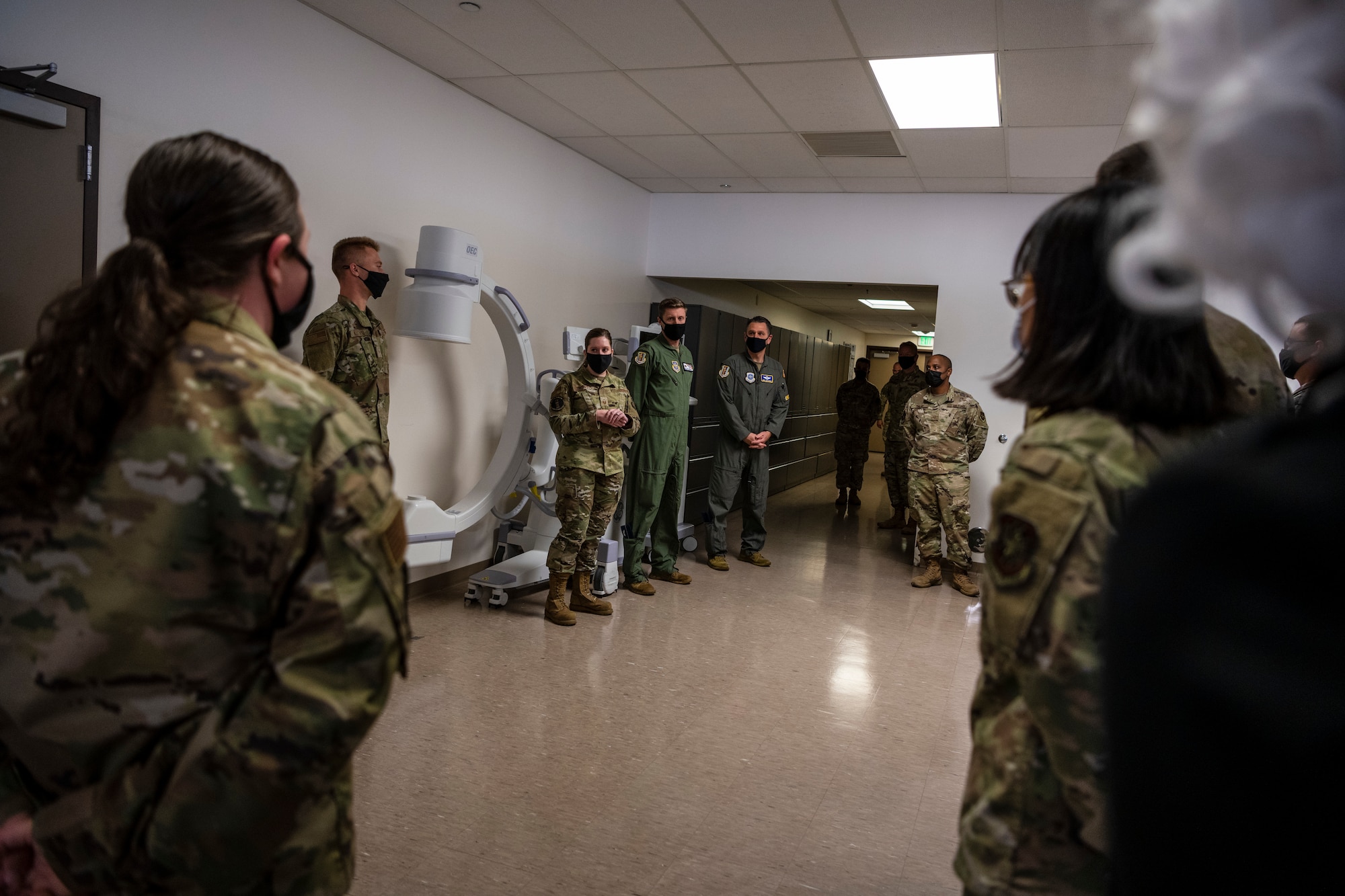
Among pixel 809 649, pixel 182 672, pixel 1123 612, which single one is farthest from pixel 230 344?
pixel 809 649

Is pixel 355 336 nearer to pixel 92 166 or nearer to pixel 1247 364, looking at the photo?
pixel 92 166

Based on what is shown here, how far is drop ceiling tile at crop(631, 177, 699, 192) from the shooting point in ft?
20.3

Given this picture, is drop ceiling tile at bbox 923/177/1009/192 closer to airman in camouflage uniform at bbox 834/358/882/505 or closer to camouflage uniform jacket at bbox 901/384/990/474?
camouflage uniform jacket at bbox 901/384/990/474

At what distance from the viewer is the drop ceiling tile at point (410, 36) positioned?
11.4 ft

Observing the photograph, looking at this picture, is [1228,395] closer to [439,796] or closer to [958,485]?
[439,796]

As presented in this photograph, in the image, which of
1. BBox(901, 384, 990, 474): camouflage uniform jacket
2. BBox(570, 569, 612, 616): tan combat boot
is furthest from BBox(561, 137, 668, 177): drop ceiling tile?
BBox(570, 569, 612, 616): tan combat boot

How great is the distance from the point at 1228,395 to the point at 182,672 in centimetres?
123

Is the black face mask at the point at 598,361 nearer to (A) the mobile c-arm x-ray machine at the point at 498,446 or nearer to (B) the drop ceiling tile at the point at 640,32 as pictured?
(A) the mobile c-arm x-ray machine at the point at 498,446

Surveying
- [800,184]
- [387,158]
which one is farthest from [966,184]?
[387,158]

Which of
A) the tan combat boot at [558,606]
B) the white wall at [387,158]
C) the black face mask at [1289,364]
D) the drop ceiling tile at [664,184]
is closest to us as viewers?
the white wall at [387,158]

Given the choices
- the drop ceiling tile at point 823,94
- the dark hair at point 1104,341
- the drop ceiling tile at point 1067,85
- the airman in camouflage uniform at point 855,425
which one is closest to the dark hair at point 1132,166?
the dark hair at point 1104,341

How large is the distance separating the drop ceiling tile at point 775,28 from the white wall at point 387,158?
161cm

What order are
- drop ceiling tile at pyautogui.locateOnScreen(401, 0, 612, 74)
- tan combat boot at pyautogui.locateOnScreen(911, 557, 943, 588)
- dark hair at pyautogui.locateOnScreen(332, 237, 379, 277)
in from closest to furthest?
1. drop ceiling tile at pyautogui.locateOnScreen(401, 0, 612, 74)
2. dark hair at pyautogui.locateOnScreen(332, 237, 379, 277)
3. tan combat boot at pyautogui.locateOnScreen(911, 557, 943, 588)

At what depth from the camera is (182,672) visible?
3.01 feet
